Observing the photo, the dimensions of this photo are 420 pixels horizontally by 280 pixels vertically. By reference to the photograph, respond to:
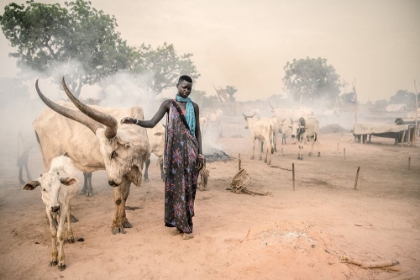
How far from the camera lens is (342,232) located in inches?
162

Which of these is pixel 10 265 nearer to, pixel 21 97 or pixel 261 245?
pixel 261 245

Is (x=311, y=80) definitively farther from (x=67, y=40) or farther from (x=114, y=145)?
(x=114, y=145)

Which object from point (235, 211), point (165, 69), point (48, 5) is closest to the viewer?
point (235, 211)

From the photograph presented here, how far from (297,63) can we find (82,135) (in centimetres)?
4453

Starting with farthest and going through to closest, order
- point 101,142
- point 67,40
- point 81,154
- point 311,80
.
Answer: point 311,80
point 67,40
point 81,154
point 101,142

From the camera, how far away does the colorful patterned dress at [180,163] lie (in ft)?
13.1

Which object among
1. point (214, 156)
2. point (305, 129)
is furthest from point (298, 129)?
point (214, 156)

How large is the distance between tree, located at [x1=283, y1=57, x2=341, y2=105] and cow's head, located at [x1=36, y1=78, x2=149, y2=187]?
4457cm

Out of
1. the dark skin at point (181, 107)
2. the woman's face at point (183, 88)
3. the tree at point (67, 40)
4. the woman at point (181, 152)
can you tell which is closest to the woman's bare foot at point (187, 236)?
the woman at point (181, 152)

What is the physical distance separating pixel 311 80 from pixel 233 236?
46.2 m

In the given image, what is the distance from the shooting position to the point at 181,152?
13.1ft

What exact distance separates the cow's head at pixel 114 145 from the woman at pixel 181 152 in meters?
0.47

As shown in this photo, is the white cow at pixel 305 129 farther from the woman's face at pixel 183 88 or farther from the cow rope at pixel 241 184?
the woman's face at pixel 183 88

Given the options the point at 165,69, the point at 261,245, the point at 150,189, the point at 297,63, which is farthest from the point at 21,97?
Answer: the point at 297,63
